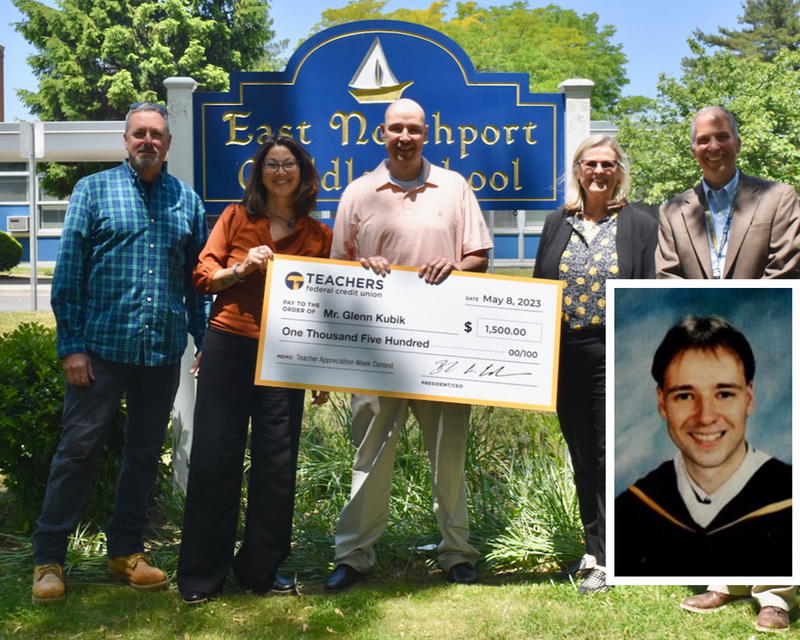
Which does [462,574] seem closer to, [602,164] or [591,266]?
[591,266]

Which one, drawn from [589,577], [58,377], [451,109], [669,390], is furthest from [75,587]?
[451,109]

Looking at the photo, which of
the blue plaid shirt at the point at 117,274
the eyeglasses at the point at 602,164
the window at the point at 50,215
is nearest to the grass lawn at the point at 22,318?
the blue plaid shirt at the point at 117,274

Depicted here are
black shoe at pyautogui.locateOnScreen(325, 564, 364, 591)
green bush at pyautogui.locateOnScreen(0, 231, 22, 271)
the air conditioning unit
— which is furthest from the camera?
the air conditioning unit

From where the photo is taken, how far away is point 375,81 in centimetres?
533

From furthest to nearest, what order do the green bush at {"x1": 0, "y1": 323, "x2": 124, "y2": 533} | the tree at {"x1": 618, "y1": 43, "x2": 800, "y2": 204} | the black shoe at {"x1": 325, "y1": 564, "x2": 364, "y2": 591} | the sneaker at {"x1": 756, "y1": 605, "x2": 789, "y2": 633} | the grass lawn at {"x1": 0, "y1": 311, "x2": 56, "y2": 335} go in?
the tree at {"x1": 618, "y1": 43, "x2": 800, "y2": 204} → the grass lawn at {"x1": 0, "y1": 311, "x2": 56, "y2": 335} → the green bush at {"x1": 0, "y1": 323, "x2": 124, "y2": 533} → the black shoe at {"x1": 325, "y1": 564, "x2": 364, "y2": 591} → the sneaker at {"x1": 756, "y1": 605, "x2": 789, "y2": 633}

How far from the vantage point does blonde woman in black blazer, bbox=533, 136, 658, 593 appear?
3883 mm

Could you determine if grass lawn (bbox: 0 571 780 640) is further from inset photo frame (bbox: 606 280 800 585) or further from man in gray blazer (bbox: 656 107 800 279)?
man in gray blazer (bbox: 656 107 800 279)

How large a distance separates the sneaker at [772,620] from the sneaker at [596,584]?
0.67 metres

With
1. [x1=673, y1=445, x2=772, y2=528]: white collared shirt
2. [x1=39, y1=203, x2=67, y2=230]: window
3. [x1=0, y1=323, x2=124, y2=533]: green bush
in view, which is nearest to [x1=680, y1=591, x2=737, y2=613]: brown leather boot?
[x1=673, y1=445, x2=772, y2=528]: white collared shirt

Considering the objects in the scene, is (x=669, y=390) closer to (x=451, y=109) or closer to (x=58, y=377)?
(x=451, y=109)

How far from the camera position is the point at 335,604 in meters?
4.03

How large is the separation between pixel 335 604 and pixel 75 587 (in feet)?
4.05

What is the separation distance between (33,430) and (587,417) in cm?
282

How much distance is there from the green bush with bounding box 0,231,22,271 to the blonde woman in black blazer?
25439mm
